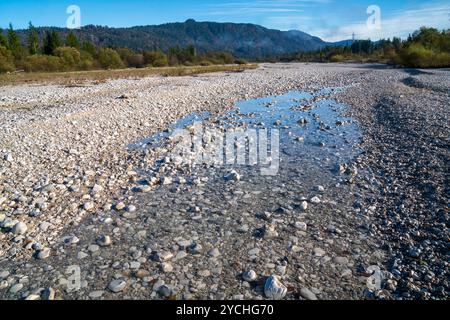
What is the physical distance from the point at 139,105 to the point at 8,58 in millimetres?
56342

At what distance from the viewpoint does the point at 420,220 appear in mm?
6090

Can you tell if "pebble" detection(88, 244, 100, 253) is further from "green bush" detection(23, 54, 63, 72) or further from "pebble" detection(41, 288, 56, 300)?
"green bush" detection(23, 54, 63, 72)

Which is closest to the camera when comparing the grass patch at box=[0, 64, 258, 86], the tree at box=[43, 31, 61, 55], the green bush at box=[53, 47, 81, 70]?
the grass patch at box=[0, 64, 258, 86]

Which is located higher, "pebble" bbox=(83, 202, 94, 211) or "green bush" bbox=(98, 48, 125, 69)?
"green bush" bbox=(98, 48, 125, 69)

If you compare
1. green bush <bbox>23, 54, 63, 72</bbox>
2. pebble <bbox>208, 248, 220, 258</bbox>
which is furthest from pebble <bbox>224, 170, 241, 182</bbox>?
green bush <bbox>23, 54, 63, 72</bbox>

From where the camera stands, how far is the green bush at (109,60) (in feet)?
226

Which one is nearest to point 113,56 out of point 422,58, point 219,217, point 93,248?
point 422,58

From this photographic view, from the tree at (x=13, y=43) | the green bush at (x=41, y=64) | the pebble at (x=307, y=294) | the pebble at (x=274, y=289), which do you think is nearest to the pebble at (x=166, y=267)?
the pebble at (x=274, y=289)

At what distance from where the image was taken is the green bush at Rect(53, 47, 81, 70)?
60.8 m

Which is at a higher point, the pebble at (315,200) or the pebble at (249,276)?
the pebble at (315,200)

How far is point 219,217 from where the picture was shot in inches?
255

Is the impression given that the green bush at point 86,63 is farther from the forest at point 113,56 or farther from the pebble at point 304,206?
the pebble at point 304,206

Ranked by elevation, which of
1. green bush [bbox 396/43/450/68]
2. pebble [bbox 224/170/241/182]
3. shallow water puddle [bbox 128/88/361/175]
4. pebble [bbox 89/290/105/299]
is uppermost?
green bush [bbox 396/43/450/68]

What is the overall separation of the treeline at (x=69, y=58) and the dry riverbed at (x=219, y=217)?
53.0 meters
